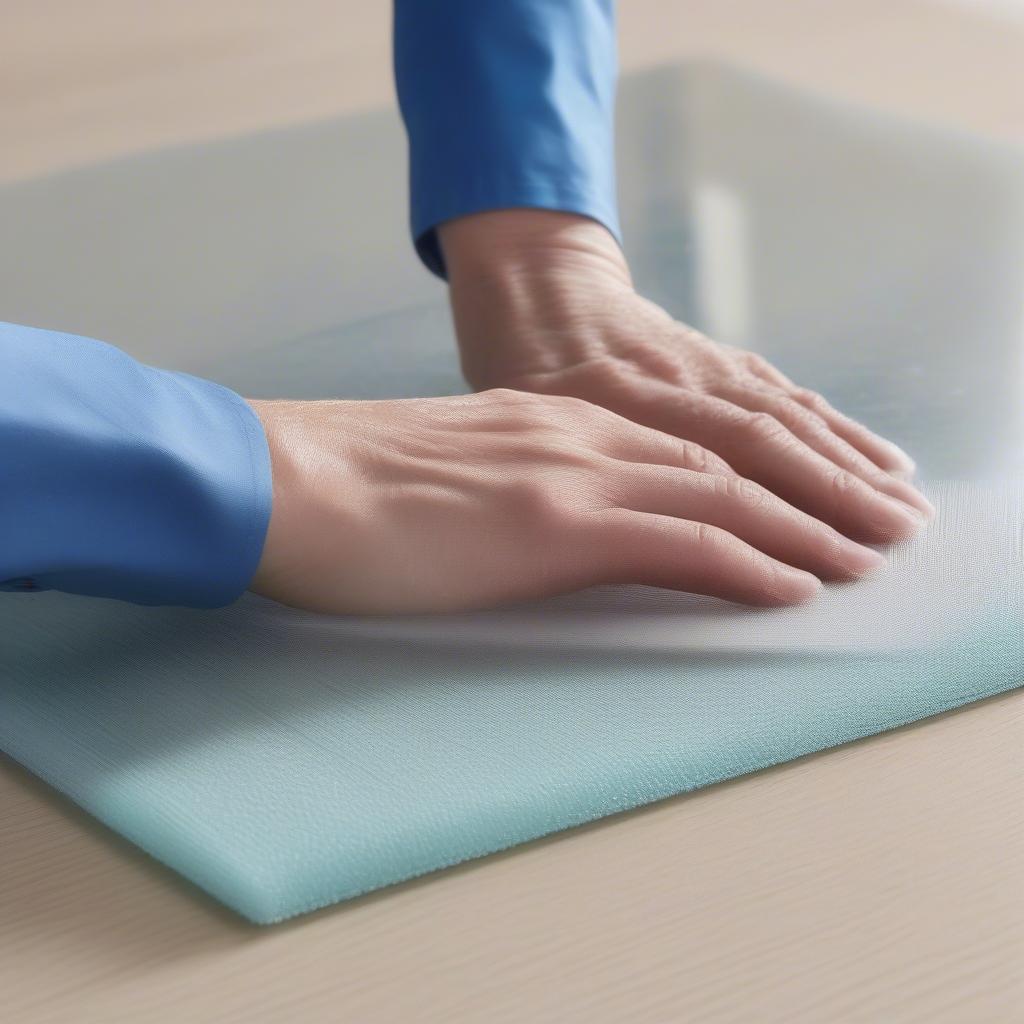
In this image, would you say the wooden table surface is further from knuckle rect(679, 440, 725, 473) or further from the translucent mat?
knuckle rect(679, 440, 725, 473)

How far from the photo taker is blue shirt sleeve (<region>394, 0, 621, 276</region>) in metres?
0.98

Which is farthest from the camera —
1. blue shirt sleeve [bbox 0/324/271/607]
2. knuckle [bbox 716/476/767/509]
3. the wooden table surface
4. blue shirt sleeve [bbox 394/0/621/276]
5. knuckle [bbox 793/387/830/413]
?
blue shirt sleeve [bbox 394/0/621/276]

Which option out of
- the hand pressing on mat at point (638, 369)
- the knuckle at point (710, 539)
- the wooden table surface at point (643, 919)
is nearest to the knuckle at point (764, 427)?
the hand pressing on mat at point (638, 369)

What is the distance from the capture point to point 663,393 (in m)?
0.79

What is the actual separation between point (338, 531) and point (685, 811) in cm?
18

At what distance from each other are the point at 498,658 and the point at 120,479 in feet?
0.49

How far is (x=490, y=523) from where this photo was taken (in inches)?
24.6

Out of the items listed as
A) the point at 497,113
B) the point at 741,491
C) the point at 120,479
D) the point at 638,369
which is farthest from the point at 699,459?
the point at 497,113

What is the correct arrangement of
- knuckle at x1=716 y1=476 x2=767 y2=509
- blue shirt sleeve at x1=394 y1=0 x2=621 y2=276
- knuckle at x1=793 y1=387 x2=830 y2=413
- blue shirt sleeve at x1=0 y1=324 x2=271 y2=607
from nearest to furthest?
blue shirt sleeve at x1=0 y1=324 x2=271 y2=607
knuckle at x1=716 y1=476 x2=767 y2=509
knuckle at x1=793 y1=387 x2=830 y2=413
blue shirt sleeve at x1=394 y1=0 x2=621 y2=276

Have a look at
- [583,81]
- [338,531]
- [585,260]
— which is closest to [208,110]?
[583,81]

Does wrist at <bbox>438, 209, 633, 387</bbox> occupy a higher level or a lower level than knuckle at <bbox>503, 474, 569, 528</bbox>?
higher

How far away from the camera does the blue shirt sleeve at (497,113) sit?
98cm

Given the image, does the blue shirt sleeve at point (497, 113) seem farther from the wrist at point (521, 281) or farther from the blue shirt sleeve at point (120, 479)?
the blue shirt sleeve at point (120, 479)

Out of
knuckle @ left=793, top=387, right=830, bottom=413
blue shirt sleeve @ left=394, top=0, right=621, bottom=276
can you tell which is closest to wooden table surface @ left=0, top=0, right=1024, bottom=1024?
knuckle @ left=793, top=387, right=830, bottom=413
